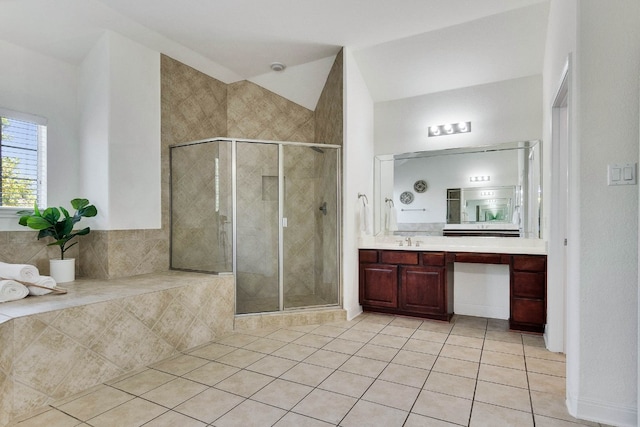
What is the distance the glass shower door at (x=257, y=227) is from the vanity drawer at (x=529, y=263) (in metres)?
2.21

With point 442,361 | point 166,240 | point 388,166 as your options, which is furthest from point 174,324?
point 388,166

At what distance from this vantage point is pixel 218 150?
3381 millimetres

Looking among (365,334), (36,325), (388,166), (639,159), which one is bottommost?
(365,334)

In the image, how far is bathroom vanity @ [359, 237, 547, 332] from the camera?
3.04 m

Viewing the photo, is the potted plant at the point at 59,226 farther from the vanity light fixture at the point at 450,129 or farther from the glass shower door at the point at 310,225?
the vanity light fixture at the point at 450,129

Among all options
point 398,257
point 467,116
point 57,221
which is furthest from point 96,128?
point 467,116

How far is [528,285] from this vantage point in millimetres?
3043

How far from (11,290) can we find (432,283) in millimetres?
3332

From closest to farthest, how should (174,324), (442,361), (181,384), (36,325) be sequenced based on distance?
(36,325) < (181,384) < (442,361) < (174,324)

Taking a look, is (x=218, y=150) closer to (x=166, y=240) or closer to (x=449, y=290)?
(x=166, y=240)

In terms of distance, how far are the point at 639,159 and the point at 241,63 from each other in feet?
11.7

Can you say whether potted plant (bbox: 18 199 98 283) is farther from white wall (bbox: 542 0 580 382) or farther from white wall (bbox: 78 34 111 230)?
white wall (bbox: 542 0 580 382)

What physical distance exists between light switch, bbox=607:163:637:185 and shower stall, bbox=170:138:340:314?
2256 millimetres

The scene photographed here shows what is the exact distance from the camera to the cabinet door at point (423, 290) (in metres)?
3.41
